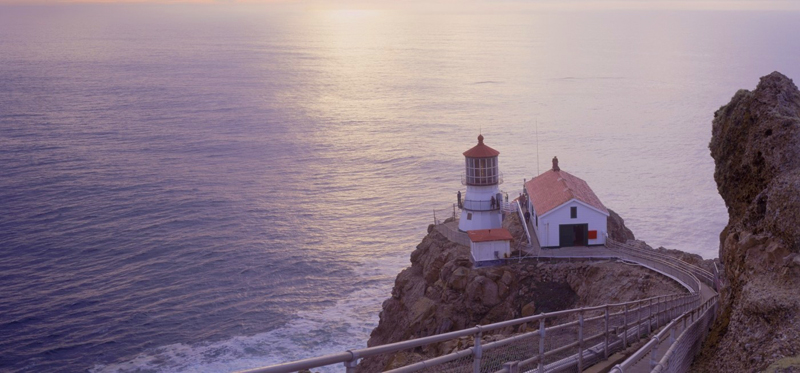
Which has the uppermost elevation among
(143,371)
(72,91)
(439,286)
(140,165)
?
(72,91)

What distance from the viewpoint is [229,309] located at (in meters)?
30.8

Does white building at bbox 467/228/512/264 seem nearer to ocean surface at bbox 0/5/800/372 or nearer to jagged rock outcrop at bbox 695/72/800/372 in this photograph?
ocean surface at bbox 0/5/800/372

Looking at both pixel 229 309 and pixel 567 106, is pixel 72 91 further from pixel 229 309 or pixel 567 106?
pixel 229 309

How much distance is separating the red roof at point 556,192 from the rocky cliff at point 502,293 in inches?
104

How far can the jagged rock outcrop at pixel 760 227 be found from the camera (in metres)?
8.26

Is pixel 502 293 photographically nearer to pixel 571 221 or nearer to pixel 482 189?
pixel 571 221

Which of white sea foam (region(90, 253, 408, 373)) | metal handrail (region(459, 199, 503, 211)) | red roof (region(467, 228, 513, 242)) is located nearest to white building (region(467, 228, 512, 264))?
red roof (region(467, 228, 513, 242))

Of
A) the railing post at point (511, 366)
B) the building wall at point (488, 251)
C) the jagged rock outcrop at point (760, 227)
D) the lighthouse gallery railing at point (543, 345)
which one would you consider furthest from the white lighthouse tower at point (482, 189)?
the railing post at point (511, 366)

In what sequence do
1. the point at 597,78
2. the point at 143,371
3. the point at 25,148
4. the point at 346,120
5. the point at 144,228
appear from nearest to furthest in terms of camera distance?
1. the point at 143,371
2. the point at 144,228
3. the point at 25,148
4. the point at 346,120
5. the point at 597,78

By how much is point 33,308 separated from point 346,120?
53.8m

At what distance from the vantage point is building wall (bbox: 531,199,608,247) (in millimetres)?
27125

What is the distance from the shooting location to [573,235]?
27.4m

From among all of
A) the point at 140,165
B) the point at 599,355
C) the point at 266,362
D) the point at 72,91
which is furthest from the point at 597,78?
the point at 599,355

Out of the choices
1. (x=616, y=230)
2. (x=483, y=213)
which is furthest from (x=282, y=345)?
(x=616, y=230)
